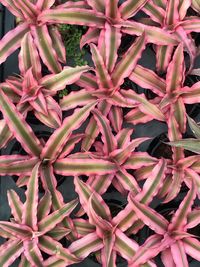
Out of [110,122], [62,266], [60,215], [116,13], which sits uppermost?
[116,13]

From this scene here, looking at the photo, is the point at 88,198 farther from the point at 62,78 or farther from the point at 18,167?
the point at 62,78

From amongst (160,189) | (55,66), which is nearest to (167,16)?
(55,66)

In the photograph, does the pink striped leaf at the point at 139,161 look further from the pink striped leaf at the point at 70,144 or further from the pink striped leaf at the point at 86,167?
the pink striped leaf at the point at 70,144

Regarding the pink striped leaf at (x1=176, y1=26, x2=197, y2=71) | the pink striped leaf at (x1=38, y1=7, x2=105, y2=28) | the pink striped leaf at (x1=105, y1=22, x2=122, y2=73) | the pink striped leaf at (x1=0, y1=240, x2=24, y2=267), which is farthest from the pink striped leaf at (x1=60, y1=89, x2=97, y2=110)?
→ the pink striped leaf at (x1=0, y1=240, x2=24, y2=267)

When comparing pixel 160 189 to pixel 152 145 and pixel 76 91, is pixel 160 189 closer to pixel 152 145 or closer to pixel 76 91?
pixel 152 145

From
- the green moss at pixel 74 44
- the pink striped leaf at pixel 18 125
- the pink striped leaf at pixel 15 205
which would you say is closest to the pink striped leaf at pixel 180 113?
the green moss at pixel 74 44

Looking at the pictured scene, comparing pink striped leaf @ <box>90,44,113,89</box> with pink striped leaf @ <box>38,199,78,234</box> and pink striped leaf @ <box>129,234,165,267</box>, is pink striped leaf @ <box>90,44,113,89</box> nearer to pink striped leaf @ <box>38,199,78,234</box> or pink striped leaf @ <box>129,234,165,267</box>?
pink striped leaf @ <box>38,199,78,234</box>
